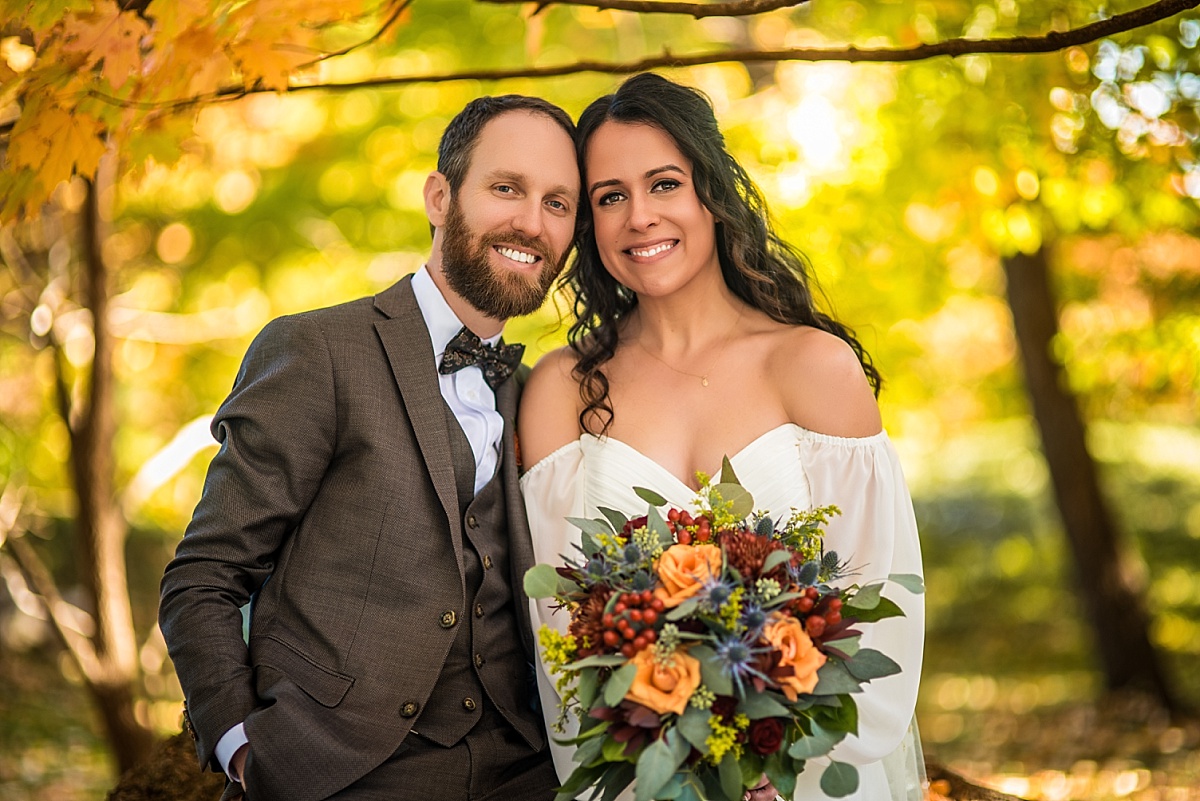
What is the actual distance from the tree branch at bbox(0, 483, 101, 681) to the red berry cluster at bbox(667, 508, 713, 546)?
156 inches

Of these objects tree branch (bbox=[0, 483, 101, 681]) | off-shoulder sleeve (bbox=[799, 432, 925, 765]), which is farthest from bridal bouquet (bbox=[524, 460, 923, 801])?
tree branch (bbox=[0, 483, 101, 681])

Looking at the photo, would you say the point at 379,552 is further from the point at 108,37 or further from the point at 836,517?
the point at 108,37

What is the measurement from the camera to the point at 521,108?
328 centimetres

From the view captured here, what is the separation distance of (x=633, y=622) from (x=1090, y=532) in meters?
6.13

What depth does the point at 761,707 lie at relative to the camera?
2.15m

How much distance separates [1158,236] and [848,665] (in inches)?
219

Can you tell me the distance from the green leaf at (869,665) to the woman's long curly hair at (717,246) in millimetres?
1262

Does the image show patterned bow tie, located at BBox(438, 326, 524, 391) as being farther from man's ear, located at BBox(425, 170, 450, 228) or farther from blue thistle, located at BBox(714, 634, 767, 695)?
blue thistle, located at BBox(714, 634, 767, 695)

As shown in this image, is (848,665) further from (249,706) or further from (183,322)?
(183,322)

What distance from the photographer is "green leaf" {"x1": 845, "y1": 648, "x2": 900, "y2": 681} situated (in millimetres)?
2271

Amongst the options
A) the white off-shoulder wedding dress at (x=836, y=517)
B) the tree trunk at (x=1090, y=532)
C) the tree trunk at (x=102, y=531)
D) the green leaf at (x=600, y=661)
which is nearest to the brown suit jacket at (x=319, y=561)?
the white off-shoulder wedding dress at (x=836, y=517)

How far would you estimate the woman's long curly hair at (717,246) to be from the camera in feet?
11.0

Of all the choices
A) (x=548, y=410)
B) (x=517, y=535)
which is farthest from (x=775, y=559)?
(x=548, y=410)

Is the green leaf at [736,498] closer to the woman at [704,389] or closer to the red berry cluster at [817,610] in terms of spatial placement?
the red berry cluster at [817,610]
